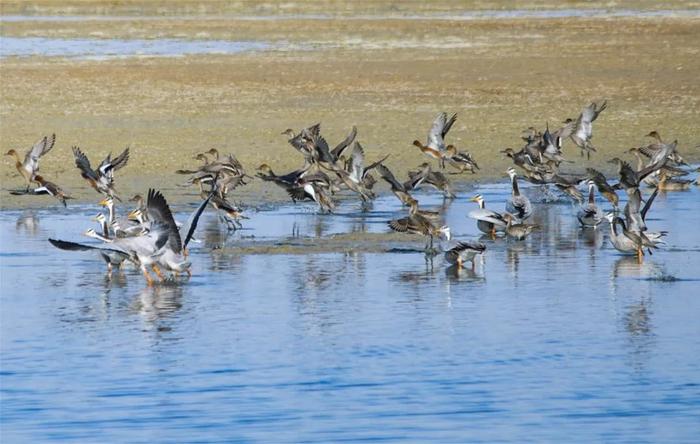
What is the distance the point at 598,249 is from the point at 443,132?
755 cm

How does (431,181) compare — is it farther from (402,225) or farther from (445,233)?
(445,233)

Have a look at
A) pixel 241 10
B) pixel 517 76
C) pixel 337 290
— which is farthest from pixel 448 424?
pixel 241 10

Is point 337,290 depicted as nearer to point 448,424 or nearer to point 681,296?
point 681,296

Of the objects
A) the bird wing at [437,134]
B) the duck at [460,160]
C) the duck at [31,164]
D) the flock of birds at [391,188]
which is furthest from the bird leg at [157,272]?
the bird wing at [437,134]

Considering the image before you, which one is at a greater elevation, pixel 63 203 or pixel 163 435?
pixel 63 203

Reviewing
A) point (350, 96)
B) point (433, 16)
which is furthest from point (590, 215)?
point (433, 16)

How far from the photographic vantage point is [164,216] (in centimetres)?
1421

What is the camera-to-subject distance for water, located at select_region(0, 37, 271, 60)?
4134 cm

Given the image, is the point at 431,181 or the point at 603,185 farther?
the point at 431,181

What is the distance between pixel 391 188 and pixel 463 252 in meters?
4.55

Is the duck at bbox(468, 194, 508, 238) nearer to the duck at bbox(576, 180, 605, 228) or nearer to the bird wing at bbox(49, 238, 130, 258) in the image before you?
the duck at bbox(576, 180, 605, 228)

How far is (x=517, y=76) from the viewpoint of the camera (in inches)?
1384

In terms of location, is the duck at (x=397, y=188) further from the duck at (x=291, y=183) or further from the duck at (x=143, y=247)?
the duck at (x=143, y=247)

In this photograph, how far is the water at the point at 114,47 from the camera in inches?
1628
